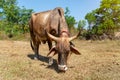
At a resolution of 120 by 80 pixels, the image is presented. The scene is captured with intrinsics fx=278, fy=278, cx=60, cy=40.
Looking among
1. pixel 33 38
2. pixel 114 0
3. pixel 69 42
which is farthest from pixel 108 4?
pixel 69 42

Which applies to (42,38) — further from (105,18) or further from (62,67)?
(105,18)

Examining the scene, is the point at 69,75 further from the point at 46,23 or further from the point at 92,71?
the point at 46,23

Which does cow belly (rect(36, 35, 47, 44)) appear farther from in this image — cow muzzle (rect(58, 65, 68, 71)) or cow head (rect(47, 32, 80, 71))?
cow muzzle (rect(58, 65, 68, 71))

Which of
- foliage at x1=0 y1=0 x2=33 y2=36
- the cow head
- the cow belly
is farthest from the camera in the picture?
foliage at x1=0 y1=0 x2=33 y2=36

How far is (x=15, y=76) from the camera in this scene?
9273 millimetres

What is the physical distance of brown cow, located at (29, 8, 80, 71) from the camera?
29.0 feet

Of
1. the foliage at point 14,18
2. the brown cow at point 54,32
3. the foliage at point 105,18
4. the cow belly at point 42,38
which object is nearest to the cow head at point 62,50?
the brown cow at point 54,32

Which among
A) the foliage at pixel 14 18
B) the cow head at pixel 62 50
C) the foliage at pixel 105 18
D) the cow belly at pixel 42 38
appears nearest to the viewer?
the cow head at pixel 62 50

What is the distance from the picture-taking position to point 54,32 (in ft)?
33.7

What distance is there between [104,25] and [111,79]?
35097 millimetres

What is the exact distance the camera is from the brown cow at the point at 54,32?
8.84 metres

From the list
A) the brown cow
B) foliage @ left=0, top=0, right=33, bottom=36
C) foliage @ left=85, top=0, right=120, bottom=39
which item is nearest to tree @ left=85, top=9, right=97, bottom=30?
A: foliage @ left=85, top=0, right=120, bottom=39

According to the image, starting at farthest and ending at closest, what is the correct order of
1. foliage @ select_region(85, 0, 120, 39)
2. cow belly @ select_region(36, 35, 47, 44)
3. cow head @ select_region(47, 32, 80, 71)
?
foliage @ select_region(85, 0, 120, 39)
cow belly @ select_region(36, 35, 47, 44)
cow head @ select_region(47, 32, 80, 71)

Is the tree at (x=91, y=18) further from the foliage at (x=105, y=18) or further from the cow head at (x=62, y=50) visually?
the cow head at (x=62, y=50)
